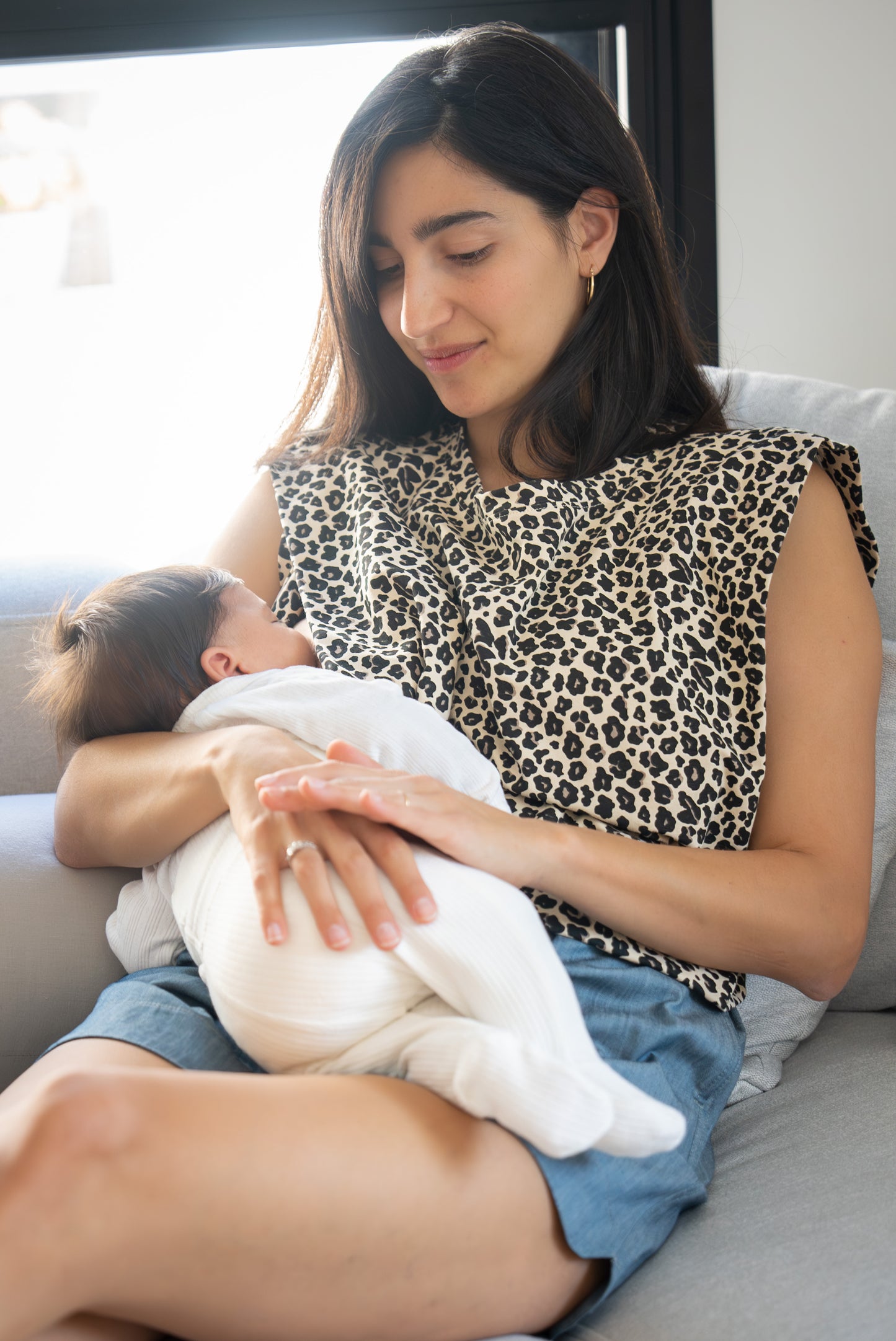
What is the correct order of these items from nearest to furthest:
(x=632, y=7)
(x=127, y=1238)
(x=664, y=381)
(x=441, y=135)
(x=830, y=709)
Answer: (x=127, y=1238) → (x=830, y=709) → (x=441, y=135) → (x=664, y=381) → (x=632, y=7)

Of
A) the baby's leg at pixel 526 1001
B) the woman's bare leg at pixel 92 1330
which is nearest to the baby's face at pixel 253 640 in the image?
the baby's leg at pixel 526 1001

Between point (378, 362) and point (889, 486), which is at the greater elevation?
point (378, 362)

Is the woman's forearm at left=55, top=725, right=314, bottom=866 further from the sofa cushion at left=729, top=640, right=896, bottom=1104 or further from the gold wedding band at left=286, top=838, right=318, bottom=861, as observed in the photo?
the sofa cushion at left=729, top=640, right=896, bottom=1104

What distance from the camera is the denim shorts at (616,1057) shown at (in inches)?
34.8

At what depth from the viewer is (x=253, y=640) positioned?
4.15 ft

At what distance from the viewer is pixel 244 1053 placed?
1.03 meters

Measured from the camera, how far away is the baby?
80cm

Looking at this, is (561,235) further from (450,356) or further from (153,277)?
(153,277)

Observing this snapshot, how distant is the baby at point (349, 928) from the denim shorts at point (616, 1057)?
0.20 ft

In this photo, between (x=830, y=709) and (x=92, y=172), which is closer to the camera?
(x=830, y=709)

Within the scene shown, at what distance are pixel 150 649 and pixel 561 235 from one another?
762mm

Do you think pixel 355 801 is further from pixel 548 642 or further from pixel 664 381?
pixel 664 381

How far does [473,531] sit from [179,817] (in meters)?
0.55

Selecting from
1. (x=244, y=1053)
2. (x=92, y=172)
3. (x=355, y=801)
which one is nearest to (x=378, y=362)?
(x=355, y=801)
